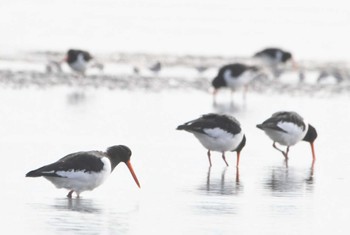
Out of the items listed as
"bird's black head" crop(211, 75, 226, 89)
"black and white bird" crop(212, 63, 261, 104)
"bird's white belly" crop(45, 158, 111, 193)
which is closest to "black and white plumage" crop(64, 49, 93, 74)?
"black and white bird" crop(212, 63, 261, 104)

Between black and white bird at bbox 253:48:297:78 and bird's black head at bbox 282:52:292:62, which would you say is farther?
bird's black head at bbox 282:52:292:62

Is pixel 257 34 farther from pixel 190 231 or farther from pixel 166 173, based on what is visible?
pixel 190 231

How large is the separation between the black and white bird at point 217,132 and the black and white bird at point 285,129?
90cm

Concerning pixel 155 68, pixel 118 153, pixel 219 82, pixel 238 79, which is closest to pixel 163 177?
pixel 118 153

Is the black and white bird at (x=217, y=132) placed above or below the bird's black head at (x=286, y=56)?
below

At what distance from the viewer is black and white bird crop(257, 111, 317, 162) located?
16906mm

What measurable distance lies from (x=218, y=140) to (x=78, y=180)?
12.4ft

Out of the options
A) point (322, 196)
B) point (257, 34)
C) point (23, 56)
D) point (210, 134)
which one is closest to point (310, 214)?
point (322, 196)

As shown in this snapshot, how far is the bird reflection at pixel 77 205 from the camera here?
38.8 feet

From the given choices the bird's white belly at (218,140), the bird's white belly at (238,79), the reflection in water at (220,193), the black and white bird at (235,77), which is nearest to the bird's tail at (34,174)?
the reflection in water at (220,193)

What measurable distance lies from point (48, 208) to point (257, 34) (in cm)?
3614

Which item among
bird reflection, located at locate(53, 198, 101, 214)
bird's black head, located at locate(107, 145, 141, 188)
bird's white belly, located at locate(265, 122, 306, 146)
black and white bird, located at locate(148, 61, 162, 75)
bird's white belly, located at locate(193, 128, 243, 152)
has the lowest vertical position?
bird reflection, located at locate(53, 198, 101, 214)

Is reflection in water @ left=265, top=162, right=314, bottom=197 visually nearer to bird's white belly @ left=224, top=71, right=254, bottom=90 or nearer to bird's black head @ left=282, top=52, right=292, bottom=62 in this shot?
bird's white belly @ left=224, top=71, right=254, bottom=90

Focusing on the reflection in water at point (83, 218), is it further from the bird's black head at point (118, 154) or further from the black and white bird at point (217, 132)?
the black and white bird at point (217, 132)
